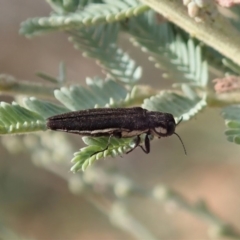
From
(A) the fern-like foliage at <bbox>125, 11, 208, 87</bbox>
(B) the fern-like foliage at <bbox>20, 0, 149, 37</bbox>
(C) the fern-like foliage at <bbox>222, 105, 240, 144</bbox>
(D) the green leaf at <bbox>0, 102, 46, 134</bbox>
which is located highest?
(A) the fern-like foliage at <bbox>125, 11, 208, 87</bbox>

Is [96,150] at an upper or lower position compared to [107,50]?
lower

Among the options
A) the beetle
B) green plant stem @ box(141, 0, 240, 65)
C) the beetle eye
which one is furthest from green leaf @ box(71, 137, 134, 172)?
green plant stem @ box(141, 0, 240, 65)

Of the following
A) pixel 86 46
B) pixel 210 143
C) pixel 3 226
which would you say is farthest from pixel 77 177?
pixel 210 143

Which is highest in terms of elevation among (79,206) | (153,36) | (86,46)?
(79,206)

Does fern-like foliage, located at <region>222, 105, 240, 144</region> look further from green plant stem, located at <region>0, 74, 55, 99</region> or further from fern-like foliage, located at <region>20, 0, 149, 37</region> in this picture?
green plant stem, located at <region>0, 74, 55, 99</region>

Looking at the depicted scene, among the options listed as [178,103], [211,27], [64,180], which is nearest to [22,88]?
Result: [178,103]

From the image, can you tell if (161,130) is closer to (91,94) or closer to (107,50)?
(91,94)

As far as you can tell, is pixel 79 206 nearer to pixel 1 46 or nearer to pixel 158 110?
pixel 1 46
